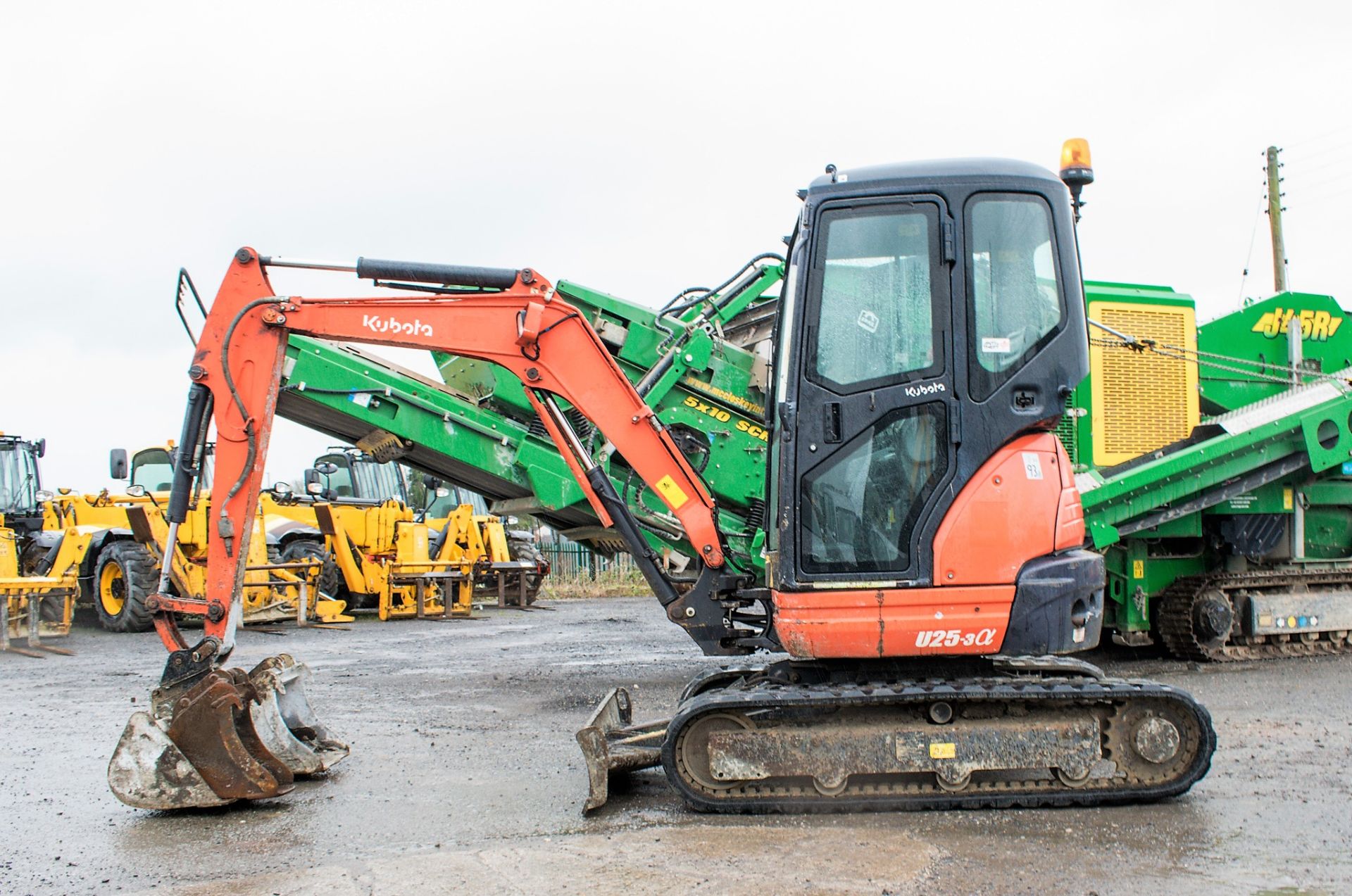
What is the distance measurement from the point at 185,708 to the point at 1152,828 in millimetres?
4138

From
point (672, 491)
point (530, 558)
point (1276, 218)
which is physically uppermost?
point (1276, 218)

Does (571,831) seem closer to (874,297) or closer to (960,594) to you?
(960,594)

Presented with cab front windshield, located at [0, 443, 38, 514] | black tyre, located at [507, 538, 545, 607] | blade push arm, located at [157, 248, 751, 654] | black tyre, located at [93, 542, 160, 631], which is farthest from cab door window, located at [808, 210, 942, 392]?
cab front windshield, located at [0, 443, 38, 514]

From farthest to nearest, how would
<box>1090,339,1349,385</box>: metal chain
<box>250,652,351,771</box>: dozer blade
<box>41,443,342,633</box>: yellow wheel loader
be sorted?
1. <box>41,443,342,633</box>: yellow wheel loader
2. <box>1090,339,1349,385</box>: metal chain
3. <box>250,652,351,771</box>: dozer blade

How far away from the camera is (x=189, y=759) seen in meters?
5.06

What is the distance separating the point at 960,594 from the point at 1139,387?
596 cm

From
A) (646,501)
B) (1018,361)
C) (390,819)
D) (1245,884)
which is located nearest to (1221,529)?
(646,501)

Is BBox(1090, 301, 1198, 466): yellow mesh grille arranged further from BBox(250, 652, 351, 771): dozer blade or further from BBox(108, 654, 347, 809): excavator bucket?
BBox(108, 654, 347, 809): excavator bucket

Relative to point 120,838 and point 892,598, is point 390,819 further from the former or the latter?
point 892,598

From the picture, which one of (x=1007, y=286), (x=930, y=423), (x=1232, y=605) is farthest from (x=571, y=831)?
(x=1232, y=605)

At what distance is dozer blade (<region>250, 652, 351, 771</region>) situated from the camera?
5898 mm

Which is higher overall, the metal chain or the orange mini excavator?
the metal chain

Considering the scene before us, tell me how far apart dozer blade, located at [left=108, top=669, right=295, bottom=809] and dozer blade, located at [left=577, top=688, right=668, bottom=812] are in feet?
4.94

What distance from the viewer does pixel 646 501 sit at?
8.59m
